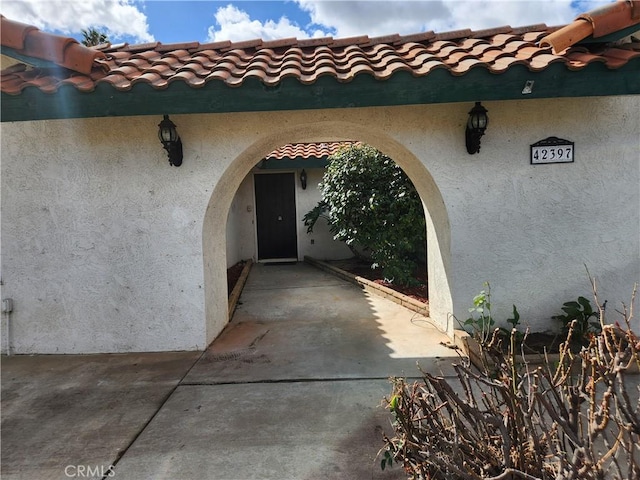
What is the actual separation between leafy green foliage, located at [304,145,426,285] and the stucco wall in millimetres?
2565

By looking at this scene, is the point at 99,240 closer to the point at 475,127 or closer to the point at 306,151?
the point at 475,127

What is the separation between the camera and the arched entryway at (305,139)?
436 centimetres

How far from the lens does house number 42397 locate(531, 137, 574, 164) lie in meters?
4.04

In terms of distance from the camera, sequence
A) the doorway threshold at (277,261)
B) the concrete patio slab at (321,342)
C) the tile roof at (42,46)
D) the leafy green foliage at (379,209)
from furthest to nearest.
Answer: the doorway threshold at (277,261) → the leafy green foliage at (379,209) → the concrete patio slab at (321,342) → the tile roof at (42,46)

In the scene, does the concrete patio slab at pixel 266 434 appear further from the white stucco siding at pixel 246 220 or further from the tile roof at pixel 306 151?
the white stucco siding at pixel 246 220

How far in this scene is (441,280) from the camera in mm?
4730

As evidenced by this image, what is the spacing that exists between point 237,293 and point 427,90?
4.94 metres

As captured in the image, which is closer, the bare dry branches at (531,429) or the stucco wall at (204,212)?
the bare dry branches at (531,429)

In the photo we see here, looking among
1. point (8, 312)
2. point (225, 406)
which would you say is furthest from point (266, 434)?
point (8, 312)

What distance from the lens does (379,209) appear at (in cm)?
710

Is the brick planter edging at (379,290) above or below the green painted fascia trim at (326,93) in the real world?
below

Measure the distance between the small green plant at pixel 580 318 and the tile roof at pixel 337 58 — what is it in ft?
7.97

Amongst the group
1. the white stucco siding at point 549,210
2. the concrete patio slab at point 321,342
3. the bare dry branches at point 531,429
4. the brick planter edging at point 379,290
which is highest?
the white stucco siding at point 549,210

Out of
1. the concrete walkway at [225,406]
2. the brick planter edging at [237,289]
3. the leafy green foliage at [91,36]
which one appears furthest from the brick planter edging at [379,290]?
the leafy green foliage at [91,36]
